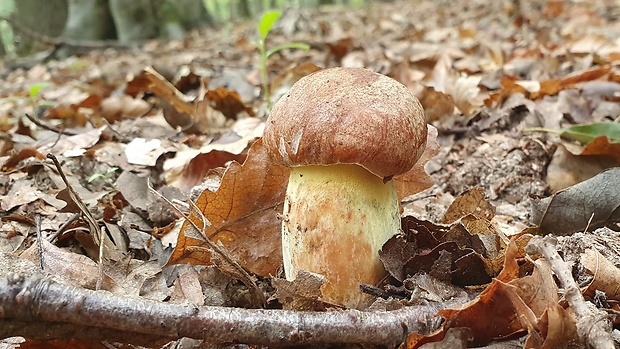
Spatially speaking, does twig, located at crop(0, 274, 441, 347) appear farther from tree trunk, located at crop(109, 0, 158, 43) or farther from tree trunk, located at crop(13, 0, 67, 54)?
tree trunk, located at crop(13, 0, 67, 54)

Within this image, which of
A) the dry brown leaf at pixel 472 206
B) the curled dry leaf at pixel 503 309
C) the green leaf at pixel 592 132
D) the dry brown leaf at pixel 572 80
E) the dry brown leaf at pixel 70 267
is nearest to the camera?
the curled dry leaf at pixel 503 309

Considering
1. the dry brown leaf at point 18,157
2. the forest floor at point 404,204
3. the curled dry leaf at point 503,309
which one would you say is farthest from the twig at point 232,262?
the dry brown leaf at point 18,157

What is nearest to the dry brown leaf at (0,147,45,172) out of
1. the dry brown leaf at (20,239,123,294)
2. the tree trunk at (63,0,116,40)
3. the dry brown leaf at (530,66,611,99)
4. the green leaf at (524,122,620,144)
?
the dry brown leaf at (20,239,123,294)

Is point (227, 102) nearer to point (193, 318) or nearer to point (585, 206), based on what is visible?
point (585, 206)

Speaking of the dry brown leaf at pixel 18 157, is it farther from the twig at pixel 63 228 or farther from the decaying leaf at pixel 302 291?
the decaying leaf at pixel 302 291

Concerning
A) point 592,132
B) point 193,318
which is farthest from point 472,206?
point 193,318

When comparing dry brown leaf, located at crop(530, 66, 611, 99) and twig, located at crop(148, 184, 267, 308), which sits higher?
twig, located at crop(148, 184, 267, 308)
